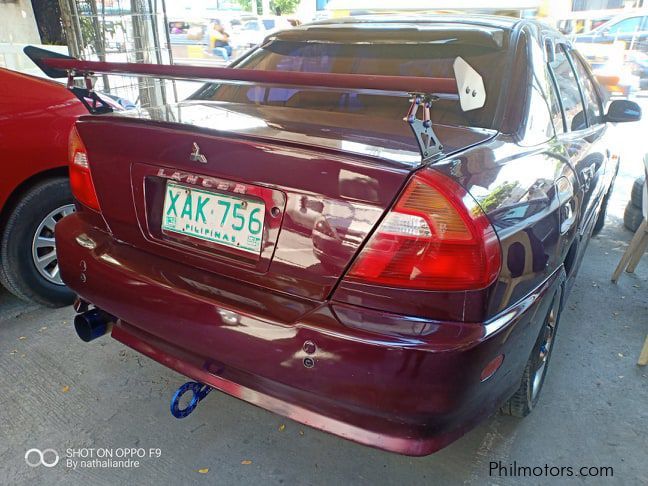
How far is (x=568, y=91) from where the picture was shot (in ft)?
Answer: 8.47

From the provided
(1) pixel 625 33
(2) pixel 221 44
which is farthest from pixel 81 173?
(2) pixel 221 44

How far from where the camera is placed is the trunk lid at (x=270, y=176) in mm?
1338

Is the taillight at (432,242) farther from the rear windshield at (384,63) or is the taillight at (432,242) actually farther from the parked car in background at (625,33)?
the parked car in background at (625,33)

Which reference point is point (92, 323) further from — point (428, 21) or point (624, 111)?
point (624, 111)

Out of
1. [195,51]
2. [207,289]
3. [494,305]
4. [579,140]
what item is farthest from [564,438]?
[195,51]

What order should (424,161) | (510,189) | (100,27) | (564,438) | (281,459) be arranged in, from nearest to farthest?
(424,161), (510,189), (281,459), (564,438), (100,27)

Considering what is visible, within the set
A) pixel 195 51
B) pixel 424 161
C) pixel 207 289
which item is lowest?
pixel 195 51

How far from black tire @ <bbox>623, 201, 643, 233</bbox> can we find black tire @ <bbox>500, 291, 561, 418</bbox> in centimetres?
267

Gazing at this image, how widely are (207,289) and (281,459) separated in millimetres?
775

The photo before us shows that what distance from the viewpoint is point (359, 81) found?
1361 millimetres

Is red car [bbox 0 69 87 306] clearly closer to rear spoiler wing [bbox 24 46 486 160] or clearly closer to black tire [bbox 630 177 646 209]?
rear spoiler wing [bbox 24 46 486 160]

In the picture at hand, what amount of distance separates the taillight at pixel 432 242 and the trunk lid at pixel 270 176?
4 centimetres

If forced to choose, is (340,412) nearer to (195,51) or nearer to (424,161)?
(424,161)

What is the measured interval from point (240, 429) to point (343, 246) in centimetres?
107
